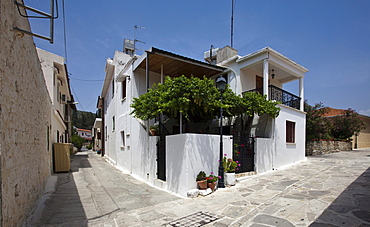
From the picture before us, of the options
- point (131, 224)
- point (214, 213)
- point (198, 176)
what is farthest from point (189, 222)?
point (198, 176)

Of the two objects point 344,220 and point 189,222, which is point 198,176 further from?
point 344,220

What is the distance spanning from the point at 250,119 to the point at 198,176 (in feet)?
17.0

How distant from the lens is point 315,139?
16.2 meters

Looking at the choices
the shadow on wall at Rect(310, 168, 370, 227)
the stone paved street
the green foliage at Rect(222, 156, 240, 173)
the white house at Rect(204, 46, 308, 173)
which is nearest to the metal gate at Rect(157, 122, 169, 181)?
the stone paved street

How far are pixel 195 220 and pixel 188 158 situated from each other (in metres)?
2.12

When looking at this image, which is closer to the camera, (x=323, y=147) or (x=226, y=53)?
(x=226, y=53)

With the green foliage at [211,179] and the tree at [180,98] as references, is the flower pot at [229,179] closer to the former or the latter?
the green foliage at [211,179]

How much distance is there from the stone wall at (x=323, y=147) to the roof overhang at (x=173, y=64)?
390 inches

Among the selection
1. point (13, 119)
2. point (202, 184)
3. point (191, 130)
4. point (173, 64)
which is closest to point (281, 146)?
point (191, 130)

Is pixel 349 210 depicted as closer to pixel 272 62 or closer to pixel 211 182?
pixel 211 182

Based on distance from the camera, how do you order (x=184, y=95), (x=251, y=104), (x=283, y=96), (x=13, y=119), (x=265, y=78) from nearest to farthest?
(x=13, y=119), (x=184, y=95), (x=251, y=104), (x=265, y=78), (x=283, y=96)

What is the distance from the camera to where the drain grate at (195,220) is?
435 centimetres

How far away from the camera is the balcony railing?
1138cm

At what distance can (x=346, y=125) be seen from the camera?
19344 mm
